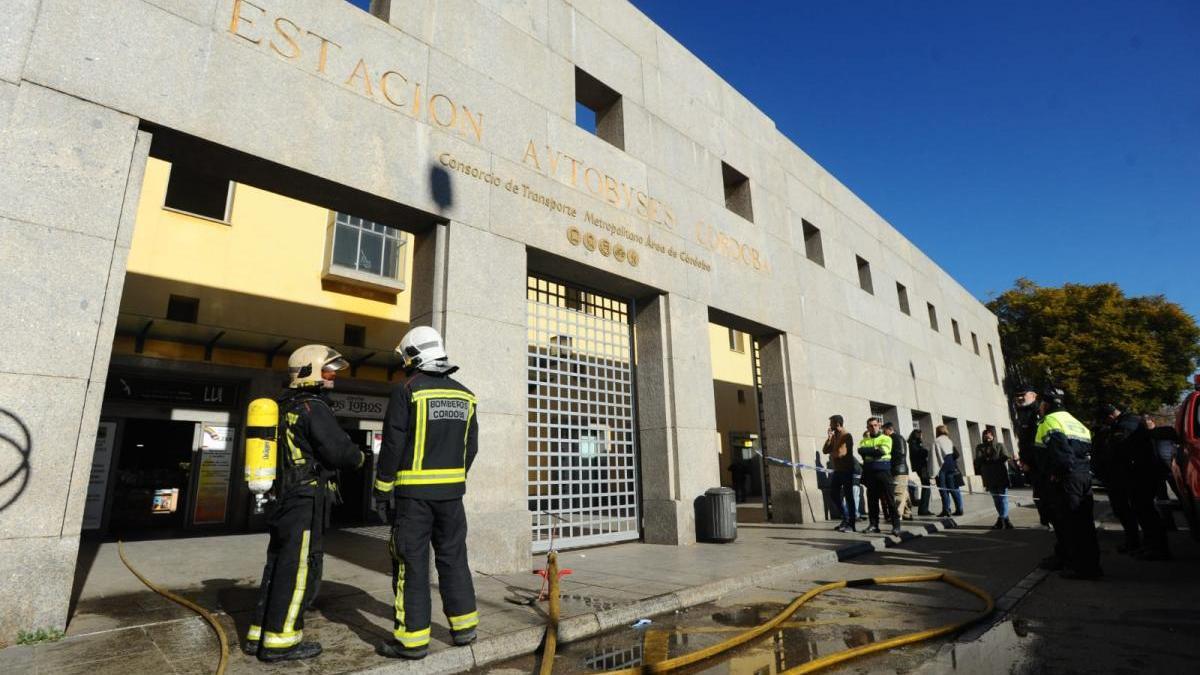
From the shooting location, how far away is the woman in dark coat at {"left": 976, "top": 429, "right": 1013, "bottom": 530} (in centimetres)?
1046

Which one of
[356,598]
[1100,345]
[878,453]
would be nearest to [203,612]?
[356,598]

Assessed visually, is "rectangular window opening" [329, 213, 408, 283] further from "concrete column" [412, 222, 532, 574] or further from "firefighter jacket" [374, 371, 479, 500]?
"firefighter jacket" [374, 371, 479, 500]

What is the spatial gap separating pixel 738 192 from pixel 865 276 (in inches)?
260

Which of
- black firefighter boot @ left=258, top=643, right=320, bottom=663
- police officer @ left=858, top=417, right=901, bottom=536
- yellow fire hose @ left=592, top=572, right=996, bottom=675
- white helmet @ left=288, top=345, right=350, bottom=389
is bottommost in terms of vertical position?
yellow fire hose @ left=592, top=572, right=996, bottom=675

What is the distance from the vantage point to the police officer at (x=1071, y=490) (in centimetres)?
591

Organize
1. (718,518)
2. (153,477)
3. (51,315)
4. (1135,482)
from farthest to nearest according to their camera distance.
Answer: (153,477), (718,518), (1135,482), (51,315)

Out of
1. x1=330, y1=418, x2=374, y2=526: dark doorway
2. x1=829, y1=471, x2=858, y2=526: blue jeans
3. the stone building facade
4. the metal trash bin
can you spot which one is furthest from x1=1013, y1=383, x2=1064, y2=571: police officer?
x1=330, y1=418, x2=374, y2=526: dark doorway

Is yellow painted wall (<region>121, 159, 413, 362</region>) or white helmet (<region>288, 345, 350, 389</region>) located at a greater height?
yellow painted wall (<region>121, 159, 413, 362</region>)

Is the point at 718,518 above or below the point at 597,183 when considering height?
below

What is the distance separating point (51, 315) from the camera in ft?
14.1

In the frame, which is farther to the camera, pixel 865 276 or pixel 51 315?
pixel 865 276

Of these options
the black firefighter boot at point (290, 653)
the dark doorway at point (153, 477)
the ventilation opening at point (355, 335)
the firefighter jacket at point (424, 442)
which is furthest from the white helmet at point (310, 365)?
the dark doorway at point (153, 477)

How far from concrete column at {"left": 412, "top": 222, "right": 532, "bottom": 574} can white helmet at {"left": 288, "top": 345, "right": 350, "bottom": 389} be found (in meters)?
2.25

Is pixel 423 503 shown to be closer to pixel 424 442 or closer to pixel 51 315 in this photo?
pixel 424 442
